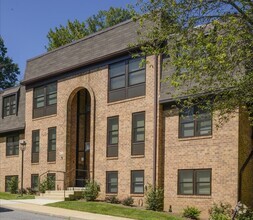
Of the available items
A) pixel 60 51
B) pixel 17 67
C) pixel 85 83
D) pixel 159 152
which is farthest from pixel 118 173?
pixel 17 67

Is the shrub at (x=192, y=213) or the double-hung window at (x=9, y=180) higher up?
the double-hung window at (x=9, y=180)

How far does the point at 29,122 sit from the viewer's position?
1334 inches

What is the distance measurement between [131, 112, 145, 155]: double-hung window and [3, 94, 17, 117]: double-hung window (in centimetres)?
1308

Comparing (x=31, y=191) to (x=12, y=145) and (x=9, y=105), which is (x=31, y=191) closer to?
(x=12, y=145)

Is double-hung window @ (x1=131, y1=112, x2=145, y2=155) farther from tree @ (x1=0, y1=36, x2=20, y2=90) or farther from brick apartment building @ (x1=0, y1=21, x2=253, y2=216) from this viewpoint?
tree @ (x1=0, y1=36, x2=20, y2=90)

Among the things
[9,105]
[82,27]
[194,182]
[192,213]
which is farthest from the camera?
[82,27]

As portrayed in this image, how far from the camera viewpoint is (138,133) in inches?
1030

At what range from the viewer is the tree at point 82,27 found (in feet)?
171

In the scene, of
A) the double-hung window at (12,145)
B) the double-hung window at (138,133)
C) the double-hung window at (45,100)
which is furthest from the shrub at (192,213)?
the double-hung window at (12,145)

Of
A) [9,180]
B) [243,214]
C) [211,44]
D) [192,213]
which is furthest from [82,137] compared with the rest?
[211,44]

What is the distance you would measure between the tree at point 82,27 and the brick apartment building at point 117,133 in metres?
16.0

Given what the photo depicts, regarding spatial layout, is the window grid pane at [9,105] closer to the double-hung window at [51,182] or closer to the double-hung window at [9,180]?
the double-hung window at [9,180]

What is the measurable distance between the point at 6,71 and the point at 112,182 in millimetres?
43669

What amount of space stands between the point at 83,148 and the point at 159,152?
7.45 m
